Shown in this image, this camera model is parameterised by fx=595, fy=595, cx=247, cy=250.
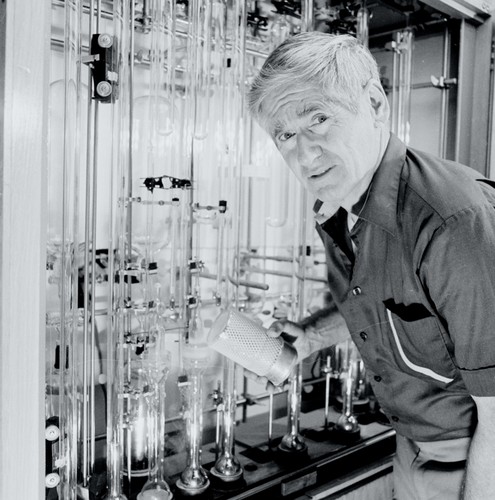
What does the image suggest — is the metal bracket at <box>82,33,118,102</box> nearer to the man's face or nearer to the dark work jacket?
the man's face

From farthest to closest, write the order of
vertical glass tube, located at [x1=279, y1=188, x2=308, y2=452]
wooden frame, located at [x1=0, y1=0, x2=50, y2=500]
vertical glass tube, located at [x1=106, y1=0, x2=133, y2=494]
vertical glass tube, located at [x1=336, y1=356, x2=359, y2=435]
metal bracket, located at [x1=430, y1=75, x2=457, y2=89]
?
metal bracket, located at [x1=430, y1=75, x2=457, y2=89], vertical glass tube, located at [x1=336, y1=356, x2=359, y2=435], vertical glass tube, located at [x1=279, y1=188, x2=308, y2=452], vertical glass tube, located at [x1=106, y1=0, x2=133, y2=494], wooden frame, located at [x1=0, y1=0, x2=50, y2=500]

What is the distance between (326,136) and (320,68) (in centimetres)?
14

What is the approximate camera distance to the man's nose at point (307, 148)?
1302mm

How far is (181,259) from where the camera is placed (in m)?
1.70

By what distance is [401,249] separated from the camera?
1.32 m

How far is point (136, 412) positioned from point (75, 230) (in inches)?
19.4

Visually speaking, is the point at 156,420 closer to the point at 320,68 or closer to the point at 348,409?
the point at 348,409

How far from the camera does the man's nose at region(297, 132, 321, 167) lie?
4.27 ft

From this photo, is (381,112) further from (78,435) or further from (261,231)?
(261,231)

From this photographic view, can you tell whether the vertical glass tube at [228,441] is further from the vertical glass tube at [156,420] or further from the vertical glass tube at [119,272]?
the vertical glass tube at [119,272]

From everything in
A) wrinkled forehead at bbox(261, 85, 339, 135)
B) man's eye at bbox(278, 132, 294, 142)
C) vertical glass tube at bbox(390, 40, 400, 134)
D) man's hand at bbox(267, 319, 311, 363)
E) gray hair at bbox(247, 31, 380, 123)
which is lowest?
man's hand at bbox(267, 319, 311, 363)

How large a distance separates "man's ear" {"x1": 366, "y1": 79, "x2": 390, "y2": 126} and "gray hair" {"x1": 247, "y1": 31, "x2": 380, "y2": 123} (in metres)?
0.02

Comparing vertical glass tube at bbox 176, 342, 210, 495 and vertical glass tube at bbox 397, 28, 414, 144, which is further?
vertical glass tube at bbox 397, 28, 414, 144

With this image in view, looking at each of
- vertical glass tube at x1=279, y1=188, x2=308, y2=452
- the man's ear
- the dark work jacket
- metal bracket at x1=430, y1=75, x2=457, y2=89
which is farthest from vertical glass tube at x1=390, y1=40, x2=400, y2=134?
the man's ear
